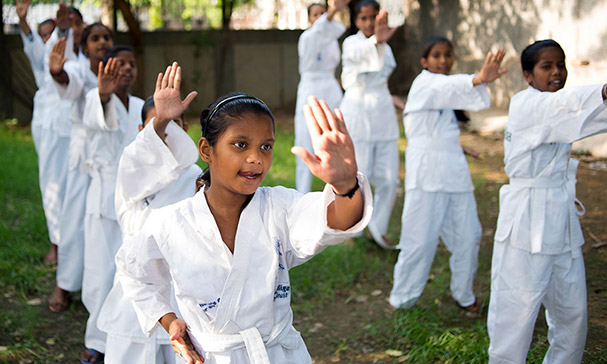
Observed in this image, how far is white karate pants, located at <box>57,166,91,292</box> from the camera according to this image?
15.6 feet

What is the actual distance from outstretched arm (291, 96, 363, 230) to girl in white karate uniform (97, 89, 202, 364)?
50.0 inches

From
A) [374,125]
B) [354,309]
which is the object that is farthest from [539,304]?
[374,125]

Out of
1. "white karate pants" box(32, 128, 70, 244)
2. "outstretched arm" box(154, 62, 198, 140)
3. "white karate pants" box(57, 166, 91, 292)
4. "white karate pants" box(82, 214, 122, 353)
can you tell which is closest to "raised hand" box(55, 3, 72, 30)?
"white karate pants" box(32, 128, 70, 244)

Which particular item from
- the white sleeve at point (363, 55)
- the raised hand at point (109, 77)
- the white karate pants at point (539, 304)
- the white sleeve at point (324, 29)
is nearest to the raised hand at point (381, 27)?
the white sleeve at point (363, 55)

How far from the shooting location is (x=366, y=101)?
624 centimetres

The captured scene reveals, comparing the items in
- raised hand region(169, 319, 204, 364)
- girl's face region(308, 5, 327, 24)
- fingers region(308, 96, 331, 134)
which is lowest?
raised hand region(169, 319, 204, 364)

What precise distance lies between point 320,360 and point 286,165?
492cm

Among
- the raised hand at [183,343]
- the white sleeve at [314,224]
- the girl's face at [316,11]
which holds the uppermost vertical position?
the girl's face at [316,11]

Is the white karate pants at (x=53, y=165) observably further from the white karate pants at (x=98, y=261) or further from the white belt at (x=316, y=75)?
the white belt at (x=316, y=75)

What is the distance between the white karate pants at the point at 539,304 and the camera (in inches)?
127

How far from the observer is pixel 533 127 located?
327cm

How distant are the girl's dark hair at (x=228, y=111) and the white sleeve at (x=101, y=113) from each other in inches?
70.2

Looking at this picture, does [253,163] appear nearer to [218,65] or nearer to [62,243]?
[62,243]

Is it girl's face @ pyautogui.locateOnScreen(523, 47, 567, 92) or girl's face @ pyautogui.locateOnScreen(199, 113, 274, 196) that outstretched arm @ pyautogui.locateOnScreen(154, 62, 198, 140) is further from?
girl's face @ pyautogui.locateOnScreen(523, 47, 567, 92)
